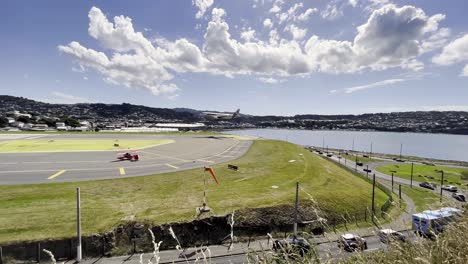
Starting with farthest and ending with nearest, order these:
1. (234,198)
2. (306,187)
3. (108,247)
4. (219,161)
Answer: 1. (219,161)
2. (306,187)
3. (234,198)
4. (108,247)

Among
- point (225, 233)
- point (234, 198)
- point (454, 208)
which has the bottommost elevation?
point (225, 233)

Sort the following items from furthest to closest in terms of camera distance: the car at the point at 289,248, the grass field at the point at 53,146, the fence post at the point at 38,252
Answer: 1. the grass field at the point at 53,146
2. the fence post at the point at 38,252
3. the car at the point at 289,248

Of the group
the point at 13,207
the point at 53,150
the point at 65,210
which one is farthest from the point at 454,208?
the point at 53,150

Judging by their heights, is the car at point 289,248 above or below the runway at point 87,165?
above

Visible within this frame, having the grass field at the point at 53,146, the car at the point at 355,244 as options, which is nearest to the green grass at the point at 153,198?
the car at the point at 355,244

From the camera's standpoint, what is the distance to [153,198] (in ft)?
90.3

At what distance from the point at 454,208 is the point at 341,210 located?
2715 centimetres

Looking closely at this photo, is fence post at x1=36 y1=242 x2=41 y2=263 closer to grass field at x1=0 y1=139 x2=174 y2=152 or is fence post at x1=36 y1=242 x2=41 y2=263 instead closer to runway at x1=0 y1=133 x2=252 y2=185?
runway at x1=0 y1=133 x2=252 y2=185

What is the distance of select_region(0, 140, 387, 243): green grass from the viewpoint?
21.7 meters

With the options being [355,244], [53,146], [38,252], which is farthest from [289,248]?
[53,146]

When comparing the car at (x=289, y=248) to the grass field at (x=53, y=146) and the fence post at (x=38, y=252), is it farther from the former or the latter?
the grass field at (x=53, y=146)

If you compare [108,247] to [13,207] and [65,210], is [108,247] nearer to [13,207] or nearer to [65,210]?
[65,210]

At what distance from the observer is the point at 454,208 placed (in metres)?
5.59

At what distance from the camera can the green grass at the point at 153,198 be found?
21672 mm
